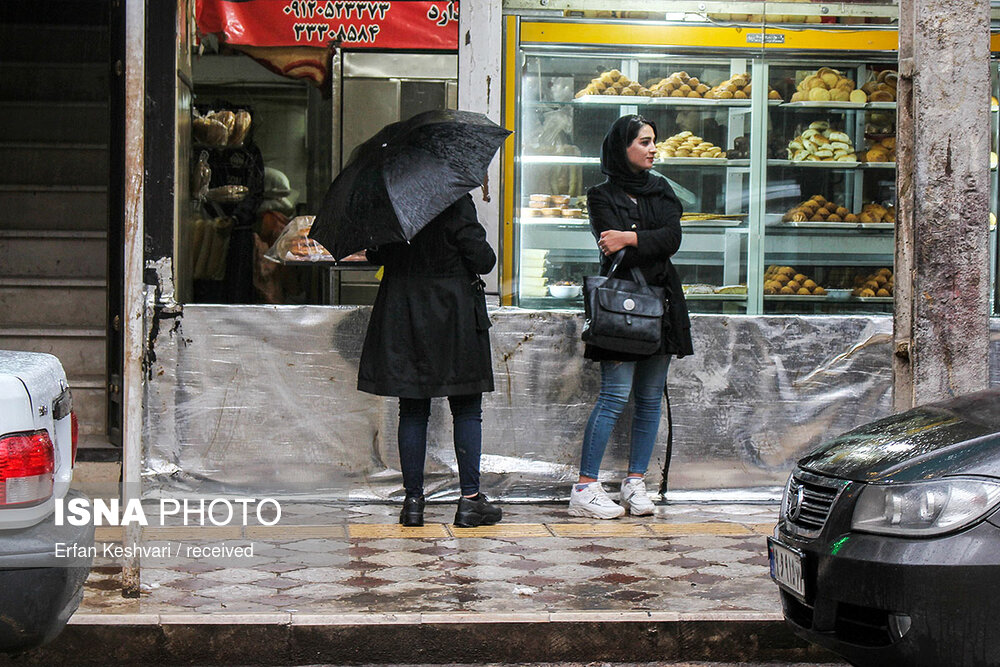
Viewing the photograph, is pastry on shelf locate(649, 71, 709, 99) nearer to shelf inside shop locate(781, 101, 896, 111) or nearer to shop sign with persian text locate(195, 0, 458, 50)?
shelf inside shop locate(781, 101, 896, 111)

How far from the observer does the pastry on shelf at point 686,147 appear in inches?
293

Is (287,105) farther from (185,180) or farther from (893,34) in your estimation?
(893,34)

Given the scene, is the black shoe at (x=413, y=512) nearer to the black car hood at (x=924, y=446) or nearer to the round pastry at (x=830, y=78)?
the black car hood at (x=924, y=446)

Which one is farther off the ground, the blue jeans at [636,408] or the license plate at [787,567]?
the blue jeans at [636,408]

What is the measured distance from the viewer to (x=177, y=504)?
6715 millimetres

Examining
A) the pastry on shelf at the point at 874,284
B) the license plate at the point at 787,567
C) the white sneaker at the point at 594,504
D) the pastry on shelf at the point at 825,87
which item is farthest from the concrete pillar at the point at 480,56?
the license plate at the point at 787,567

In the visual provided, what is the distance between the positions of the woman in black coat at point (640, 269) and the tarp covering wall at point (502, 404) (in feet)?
1.34

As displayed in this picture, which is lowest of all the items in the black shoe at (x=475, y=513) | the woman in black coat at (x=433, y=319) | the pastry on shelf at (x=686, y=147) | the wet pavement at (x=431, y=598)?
the wet pavement at (x=431, y=598)

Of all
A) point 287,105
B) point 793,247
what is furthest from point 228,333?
point 793,247

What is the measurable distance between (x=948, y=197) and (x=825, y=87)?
9.30ft

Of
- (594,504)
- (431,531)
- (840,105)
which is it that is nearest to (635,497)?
(594,504)

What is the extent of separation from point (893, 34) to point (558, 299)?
2.67 meters

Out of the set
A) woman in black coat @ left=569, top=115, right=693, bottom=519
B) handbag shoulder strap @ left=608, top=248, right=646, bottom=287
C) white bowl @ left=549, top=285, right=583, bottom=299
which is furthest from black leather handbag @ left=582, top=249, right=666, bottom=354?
white bowl @ left=549, top=285, right=583, bottom=299

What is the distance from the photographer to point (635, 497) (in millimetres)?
6645
